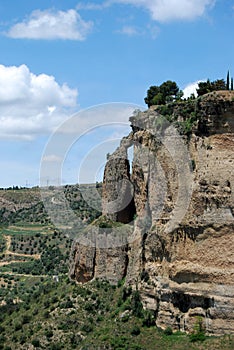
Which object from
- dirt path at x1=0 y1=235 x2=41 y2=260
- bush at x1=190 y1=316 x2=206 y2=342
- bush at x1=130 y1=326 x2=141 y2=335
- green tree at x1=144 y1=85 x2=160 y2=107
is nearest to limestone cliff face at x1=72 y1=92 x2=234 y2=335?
bush at x1=190 y1=316 x2=206 y2=342

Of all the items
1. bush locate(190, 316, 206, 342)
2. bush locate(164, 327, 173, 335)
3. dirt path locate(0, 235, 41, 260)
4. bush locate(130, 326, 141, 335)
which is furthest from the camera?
dirt path locate(0, 235, 41, 260)

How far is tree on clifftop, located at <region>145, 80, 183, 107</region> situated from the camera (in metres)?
45.3

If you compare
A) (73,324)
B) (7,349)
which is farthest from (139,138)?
(7,349)

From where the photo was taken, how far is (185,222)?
35.2m

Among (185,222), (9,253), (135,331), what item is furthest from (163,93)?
(9,253)

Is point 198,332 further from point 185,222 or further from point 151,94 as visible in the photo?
point 151,94

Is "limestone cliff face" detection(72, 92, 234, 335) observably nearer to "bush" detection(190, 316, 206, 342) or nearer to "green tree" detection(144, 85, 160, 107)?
"bush" detection(190, 316, 206, 342)

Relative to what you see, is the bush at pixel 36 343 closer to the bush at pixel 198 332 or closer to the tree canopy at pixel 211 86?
the bush at pixel 198 332

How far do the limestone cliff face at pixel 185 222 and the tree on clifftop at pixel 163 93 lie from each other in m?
3.92

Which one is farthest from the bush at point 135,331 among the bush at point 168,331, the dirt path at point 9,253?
the dirt path at point 9,253

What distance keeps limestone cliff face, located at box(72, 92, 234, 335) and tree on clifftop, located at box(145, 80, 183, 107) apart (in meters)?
3.92

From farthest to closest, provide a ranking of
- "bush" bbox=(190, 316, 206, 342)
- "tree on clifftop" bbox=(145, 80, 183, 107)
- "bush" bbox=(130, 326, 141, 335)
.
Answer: "tree on clifftop" bbox=(145, 80, 183, 107)
"bush" bbox=(130, 326, 141, 335)
"bush" bbox=(190, 316, 206, 342)

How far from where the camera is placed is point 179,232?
35.6 metres

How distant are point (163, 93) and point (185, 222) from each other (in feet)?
47.1
